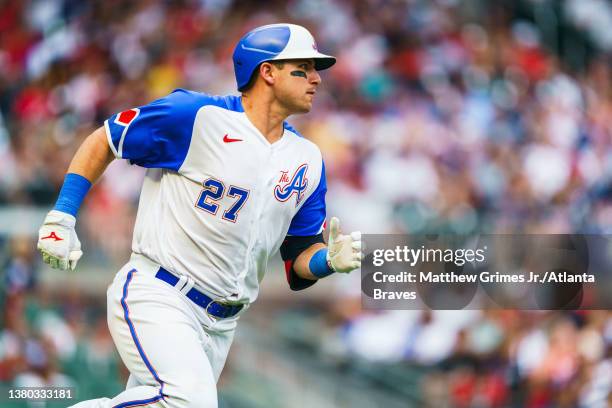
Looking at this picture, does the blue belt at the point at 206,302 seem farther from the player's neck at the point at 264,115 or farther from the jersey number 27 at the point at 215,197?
the player's neck at the point at 264,115

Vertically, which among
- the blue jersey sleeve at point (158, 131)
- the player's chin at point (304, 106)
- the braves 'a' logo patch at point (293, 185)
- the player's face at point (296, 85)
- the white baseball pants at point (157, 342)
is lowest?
the white baseball pants at point (157, 342)

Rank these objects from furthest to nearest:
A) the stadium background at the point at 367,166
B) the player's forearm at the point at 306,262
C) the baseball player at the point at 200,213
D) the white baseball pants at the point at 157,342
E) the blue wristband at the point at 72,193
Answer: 1. the stadium background at the point at 367,166
2. the player's forearm at the point at 306,262
3. the blue wristband at the point at 72,193
4. the baseball player at the point at 200,213
5. the white baseball pants at the point at 157,342

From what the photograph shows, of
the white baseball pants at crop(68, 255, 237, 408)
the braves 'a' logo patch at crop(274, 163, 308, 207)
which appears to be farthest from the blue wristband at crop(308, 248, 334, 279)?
the white baseball pants at crop(68, 255, 237, 408)

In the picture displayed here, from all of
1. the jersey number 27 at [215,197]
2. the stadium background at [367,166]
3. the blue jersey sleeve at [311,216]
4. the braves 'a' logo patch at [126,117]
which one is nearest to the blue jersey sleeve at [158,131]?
the braves 'a' logo patch at [126,117]

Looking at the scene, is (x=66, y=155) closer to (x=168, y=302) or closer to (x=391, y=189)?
(x=391, y=189)

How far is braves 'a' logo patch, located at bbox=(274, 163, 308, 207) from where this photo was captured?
399cm

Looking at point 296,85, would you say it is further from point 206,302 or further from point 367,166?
point 367,166

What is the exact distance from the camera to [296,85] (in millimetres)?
4020

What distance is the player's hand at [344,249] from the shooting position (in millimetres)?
3803

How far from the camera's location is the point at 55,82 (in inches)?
329

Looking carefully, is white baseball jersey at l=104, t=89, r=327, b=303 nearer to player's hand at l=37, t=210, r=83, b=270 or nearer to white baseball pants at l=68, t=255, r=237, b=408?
white baseball pants at l=68, t=255, r=237, b=408

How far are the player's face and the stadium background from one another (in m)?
3.22

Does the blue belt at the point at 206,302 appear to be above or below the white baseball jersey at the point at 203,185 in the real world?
below

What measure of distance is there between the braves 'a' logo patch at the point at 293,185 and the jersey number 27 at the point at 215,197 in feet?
0.68
